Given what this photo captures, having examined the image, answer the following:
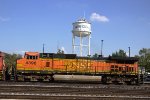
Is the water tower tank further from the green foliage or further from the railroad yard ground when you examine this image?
the railroad yard ground

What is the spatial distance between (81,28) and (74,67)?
1275 inches

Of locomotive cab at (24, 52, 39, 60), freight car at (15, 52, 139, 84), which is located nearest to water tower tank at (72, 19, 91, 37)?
freight car at (15, 52, 139, 84)

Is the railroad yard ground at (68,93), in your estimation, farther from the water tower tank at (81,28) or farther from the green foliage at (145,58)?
the green foliage at (145,58)

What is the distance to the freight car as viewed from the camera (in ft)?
120

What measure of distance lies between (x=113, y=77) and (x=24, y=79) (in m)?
9.76

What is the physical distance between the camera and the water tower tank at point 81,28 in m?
68.4

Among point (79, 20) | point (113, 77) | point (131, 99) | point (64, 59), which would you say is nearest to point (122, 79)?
point (113, 77)

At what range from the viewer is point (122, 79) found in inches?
1465

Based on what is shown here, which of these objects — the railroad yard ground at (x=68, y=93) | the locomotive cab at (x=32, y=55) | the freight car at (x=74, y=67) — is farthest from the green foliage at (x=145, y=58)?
the railroad yard ground at (x=68, y=93)

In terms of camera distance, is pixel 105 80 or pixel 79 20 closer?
pixel 105 80

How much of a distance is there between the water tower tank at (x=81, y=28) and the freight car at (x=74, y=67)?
99.0 feet

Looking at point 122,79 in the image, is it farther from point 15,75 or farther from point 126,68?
point 15,75

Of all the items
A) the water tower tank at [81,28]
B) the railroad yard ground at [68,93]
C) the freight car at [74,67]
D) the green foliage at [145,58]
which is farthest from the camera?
the green foliage at [145,58]

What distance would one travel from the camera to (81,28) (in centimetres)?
6925
